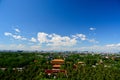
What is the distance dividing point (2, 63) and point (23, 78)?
5480 millimetres

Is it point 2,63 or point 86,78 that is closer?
point 86,78

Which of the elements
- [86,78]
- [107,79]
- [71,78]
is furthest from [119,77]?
[71,78]

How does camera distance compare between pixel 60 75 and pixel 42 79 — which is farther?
pixel 60 75

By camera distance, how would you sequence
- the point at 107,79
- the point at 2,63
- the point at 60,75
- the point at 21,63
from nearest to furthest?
the point at 107,79 < the point at 60,75 < the point at 2,63 < the point at 21,63

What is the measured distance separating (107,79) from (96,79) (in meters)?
0.45

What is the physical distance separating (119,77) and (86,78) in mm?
1466

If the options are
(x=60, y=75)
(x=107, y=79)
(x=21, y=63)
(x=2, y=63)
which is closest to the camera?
(x=107, y=79)

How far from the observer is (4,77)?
7.24 metres

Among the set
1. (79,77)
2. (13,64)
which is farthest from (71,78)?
(13,64)

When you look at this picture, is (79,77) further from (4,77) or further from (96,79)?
(4,77)

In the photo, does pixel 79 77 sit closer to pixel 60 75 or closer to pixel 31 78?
pixel 60 75

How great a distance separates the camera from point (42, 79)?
7168mm

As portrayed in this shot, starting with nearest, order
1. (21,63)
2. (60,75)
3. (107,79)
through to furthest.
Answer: (107,79)
(60,75)
(21,63)

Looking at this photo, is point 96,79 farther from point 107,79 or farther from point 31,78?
point 31,78
